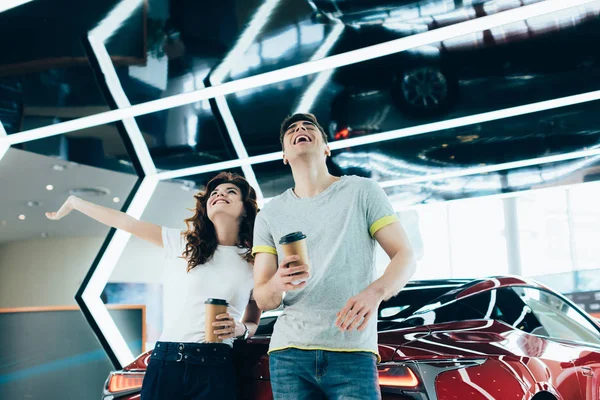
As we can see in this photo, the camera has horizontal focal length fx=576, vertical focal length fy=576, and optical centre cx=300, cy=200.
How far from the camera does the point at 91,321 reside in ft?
22.0

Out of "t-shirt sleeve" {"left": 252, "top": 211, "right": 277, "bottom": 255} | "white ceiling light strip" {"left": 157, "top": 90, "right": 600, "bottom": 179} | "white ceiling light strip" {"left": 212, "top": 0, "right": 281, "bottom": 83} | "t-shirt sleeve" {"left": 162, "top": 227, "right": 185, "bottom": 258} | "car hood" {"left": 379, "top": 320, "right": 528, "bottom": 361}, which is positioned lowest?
"car hood" {"left": 379, "top": 320, "right": 528, "bottom": 361}

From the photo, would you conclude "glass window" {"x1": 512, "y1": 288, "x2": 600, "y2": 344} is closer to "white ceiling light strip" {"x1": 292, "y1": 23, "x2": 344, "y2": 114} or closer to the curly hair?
the curly hair

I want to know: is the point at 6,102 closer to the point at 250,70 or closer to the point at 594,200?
the point at 250,70

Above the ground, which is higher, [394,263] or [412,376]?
[394,263]

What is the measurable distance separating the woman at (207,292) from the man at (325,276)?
41 cm

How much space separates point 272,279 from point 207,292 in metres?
0.68

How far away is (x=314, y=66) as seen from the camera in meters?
6.20

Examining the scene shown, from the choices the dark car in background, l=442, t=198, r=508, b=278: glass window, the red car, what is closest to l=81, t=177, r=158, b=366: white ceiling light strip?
the dark car in background

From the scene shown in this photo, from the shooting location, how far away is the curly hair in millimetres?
2238

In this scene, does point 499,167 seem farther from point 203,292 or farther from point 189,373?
point 189,373

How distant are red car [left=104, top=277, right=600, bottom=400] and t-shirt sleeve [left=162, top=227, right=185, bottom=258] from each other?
461mm

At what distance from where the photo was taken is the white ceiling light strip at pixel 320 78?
5.60 m

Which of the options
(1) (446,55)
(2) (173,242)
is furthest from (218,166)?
(2) (173,242)

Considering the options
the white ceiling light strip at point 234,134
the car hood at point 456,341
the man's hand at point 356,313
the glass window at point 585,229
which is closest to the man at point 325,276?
the man's hand at point 356,313
